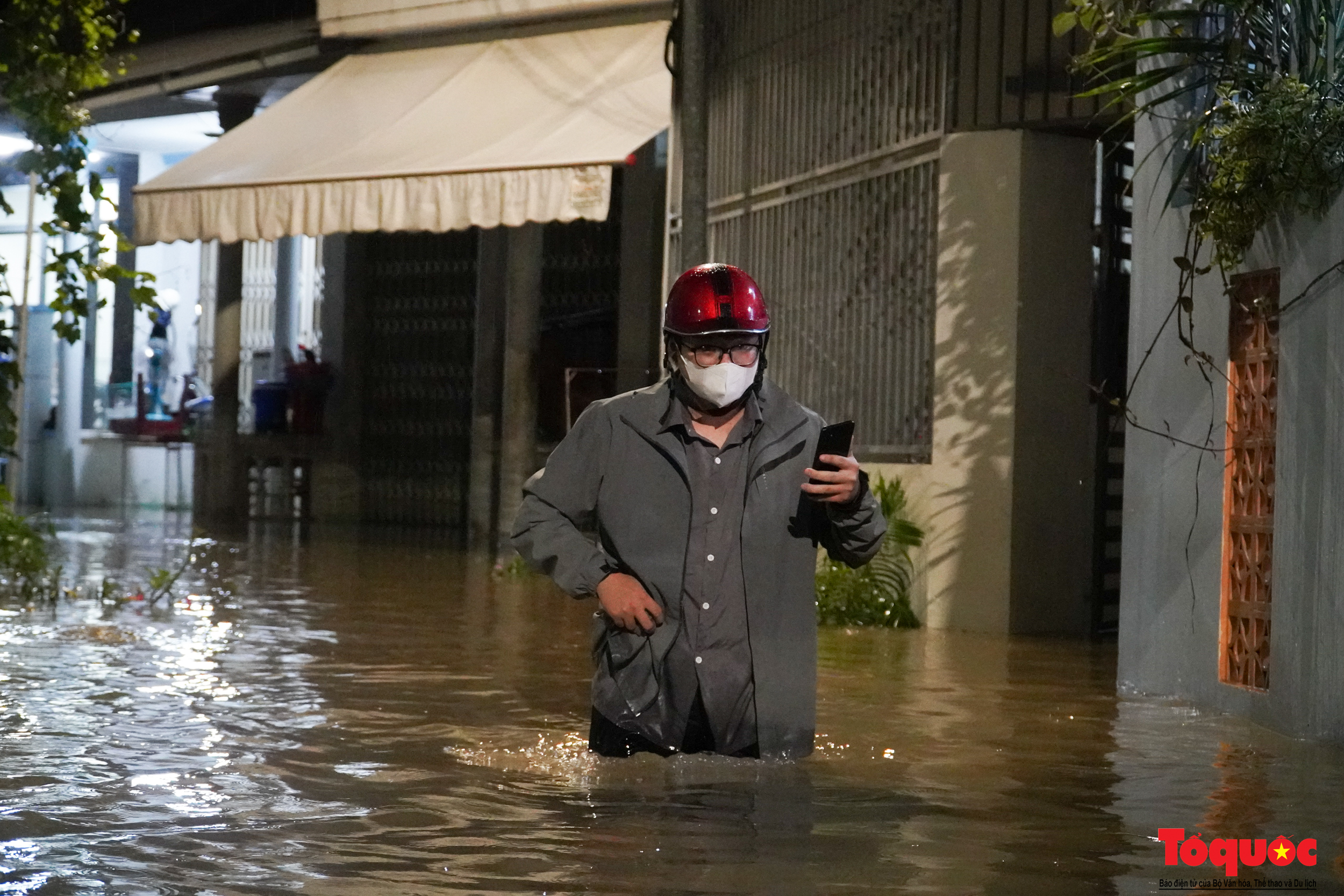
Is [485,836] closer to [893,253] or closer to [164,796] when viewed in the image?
[164,796]

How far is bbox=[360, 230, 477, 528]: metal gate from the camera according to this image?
2178 centimetres

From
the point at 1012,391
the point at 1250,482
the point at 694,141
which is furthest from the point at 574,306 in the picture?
the point at 1250,482

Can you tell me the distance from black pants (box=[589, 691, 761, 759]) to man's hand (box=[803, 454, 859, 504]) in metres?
0.72

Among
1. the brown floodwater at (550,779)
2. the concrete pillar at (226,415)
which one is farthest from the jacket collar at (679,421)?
the concrete pillar at (226,415)

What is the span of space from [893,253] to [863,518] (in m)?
Result: 6.57

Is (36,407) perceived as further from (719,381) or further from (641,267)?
(719,381)

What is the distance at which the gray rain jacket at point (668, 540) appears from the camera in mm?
5332

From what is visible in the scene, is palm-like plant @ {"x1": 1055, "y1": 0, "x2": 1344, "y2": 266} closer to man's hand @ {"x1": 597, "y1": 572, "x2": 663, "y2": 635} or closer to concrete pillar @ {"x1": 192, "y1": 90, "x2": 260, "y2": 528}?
man's hand @ {"x1": 597, "y1": 572, "x2": 663, "y2": 635}

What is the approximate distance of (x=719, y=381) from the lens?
17.4 ft

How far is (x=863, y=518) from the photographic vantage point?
17.0ft

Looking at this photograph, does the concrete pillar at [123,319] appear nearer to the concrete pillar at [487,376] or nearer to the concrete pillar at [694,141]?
the concrete pillar at [487,376]

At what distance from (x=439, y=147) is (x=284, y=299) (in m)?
12.9

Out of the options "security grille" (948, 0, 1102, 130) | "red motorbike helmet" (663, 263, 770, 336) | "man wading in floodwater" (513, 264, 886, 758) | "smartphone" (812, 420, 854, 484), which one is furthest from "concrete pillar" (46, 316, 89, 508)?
"smartphone" (812, 420, 854, 484)

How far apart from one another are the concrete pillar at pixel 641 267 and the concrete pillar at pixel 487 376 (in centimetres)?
199
